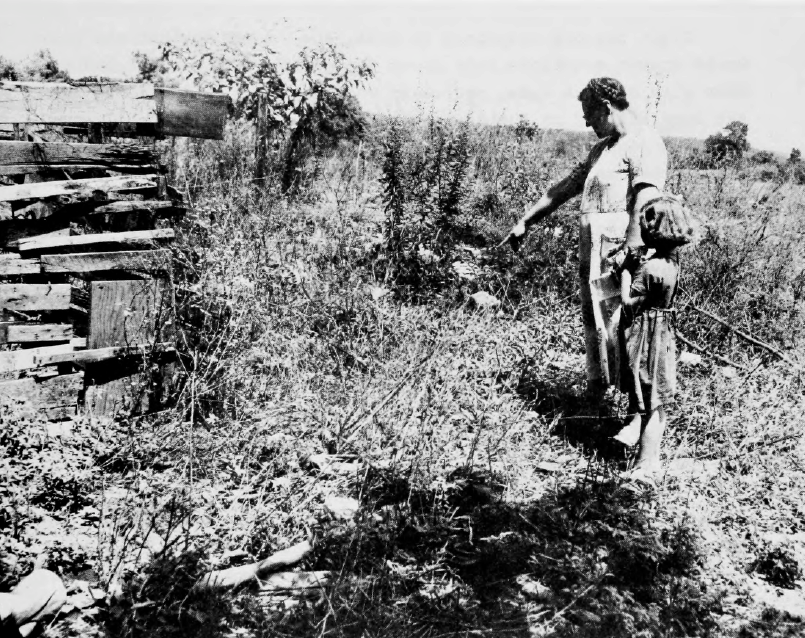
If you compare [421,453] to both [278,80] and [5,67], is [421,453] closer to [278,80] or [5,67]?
[278,80]

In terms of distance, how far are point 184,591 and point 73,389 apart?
1.91m

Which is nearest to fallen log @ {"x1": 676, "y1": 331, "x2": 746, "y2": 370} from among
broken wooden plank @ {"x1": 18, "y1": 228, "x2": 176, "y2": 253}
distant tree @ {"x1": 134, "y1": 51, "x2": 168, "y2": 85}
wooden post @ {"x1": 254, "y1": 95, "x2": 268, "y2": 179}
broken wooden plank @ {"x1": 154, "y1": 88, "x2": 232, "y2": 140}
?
broken wooden plank @ {"x1": 154, "y1": 88, "x2": 232, "y2": 140}

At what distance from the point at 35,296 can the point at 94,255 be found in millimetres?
479

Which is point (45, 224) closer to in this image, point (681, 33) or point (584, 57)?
point (584, 57)

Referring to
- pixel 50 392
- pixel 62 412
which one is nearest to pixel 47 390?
pixel 50 392

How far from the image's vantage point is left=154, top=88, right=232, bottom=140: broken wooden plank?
4.43 metres

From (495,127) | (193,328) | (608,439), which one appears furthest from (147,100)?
(495,127)

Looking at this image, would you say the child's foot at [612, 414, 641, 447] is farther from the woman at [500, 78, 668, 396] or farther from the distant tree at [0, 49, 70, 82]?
the distant tree at [0, 49, 70, 82]

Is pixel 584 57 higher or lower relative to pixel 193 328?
higher

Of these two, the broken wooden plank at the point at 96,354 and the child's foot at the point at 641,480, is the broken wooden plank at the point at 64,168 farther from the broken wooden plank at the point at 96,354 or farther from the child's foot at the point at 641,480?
the child's foot at the point at 641,480

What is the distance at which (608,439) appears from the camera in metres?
4.76

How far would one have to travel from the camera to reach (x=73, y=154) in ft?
14.7

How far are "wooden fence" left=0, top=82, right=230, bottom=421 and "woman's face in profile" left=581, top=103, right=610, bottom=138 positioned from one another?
2.53 meters

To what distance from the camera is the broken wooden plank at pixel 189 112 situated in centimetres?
443
